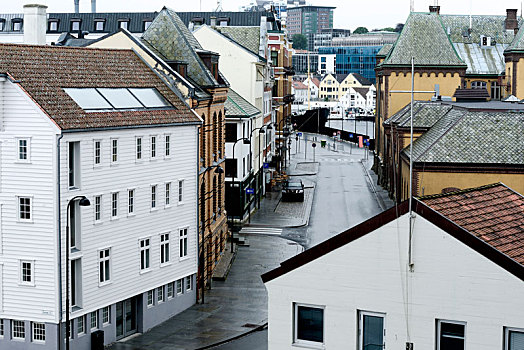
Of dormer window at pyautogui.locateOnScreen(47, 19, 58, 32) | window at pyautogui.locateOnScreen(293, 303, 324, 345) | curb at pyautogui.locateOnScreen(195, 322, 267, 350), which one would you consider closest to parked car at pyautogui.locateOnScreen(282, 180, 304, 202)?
curb at pyautogui.locateOnScreen(195, 322, 267, 350)

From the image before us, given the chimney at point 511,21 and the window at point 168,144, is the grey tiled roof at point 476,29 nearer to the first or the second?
the chimney at point 511,21

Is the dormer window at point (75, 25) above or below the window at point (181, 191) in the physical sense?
above

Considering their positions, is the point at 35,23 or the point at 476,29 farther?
the point at 476,29

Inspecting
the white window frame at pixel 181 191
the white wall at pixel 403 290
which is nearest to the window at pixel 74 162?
the white window frame at pixel 181 191

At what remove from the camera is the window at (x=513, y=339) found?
63.0ft

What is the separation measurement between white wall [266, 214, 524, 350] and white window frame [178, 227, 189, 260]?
69.0 feet

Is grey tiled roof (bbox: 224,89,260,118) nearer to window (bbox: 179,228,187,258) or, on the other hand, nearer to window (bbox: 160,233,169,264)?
window (bbox: 179,228,187,258)

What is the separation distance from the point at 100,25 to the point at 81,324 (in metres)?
94.9

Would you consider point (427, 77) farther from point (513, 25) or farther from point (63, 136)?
point (63, 136)

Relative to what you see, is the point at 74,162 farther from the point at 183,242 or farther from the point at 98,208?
the point at 183,242

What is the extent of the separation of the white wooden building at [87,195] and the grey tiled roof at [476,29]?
80.0 meters

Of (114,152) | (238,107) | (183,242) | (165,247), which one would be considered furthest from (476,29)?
(114,152)

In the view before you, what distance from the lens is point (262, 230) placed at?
6556 cm

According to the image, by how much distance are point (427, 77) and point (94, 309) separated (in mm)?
62600
